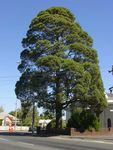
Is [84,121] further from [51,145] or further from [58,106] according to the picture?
[51,145]

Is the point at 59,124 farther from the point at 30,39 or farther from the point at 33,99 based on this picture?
the point at 30,39

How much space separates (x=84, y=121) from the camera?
60344 millimetres

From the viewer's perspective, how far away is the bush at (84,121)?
2369 inches

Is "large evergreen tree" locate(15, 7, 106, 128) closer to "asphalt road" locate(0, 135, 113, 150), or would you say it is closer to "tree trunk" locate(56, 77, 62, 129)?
"tree trunk" locate(56, 77, 62, 129)

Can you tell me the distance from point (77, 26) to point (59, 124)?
1338 centimetres

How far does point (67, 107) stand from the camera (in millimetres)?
61188

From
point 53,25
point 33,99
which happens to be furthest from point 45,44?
point 33,99

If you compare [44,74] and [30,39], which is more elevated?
[30,39]

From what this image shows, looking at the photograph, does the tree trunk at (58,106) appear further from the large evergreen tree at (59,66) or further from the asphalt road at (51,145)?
the asphalt road at (51,145)

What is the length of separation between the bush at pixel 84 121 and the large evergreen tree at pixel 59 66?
1.12 metres

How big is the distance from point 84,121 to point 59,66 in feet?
27.2

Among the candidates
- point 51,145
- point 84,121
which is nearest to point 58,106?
point 84,121

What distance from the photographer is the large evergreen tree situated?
189 feet

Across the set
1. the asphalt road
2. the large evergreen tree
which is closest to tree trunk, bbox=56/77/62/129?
the large evergreen tree
